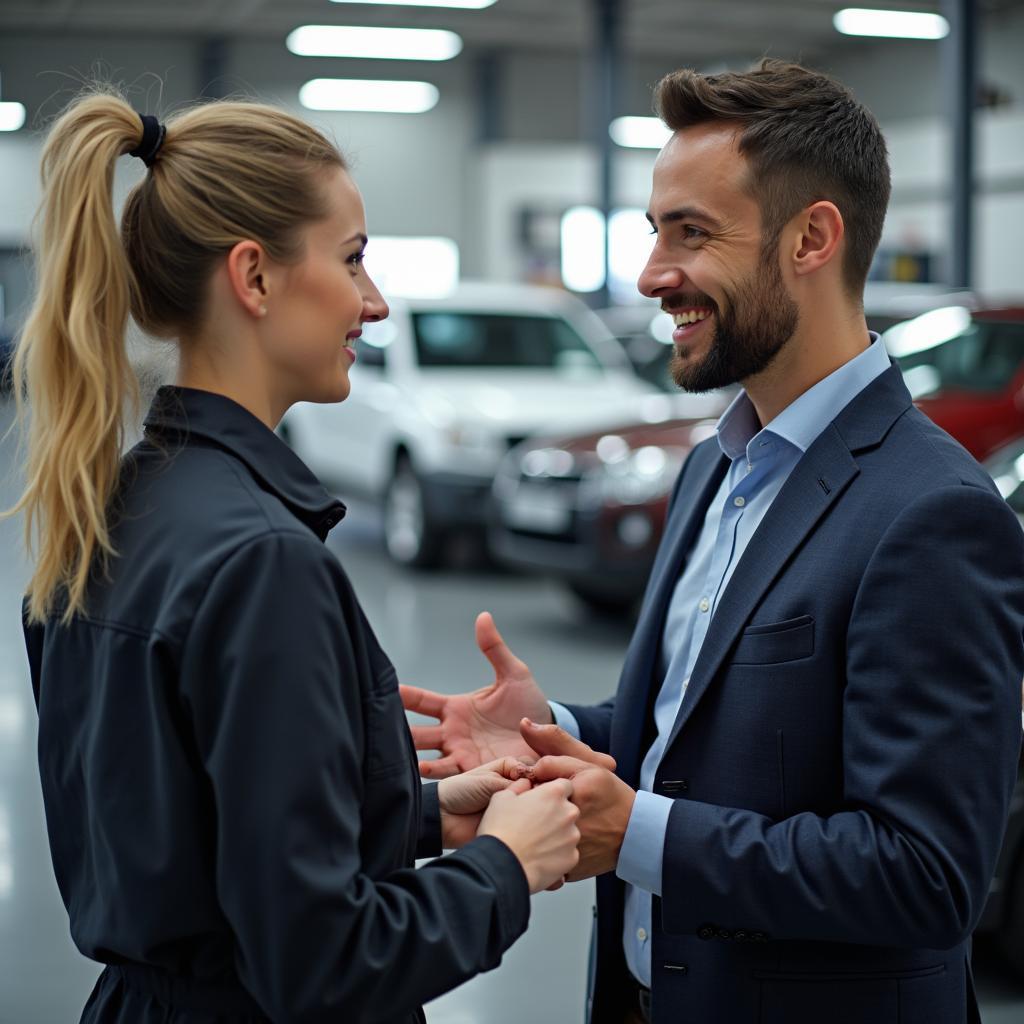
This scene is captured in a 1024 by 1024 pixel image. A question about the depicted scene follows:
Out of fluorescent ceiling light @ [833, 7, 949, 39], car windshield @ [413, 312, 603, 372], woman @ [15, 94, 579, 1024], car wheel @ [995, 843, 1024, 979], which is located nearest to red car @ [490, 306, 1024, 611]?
car windshield @ [413, 312, 603, 372]

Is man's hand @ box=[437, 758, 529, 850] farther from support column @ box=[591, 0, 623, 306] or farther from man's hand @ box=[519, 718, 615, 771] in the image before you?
support column @ box=[591, 0, 623, 306]

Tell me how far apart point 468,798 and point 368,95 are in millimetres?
23404

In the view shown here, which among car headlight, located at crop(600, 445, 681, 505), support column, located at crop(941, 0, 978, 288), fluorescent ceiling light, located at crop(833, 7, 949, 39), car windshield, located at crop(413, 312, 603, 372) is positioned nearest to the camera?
car headlight, located at crop(600, 445, 681, 505)

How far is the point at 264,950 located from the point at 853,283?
1.17 metres

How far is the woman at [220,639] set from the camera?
4.00 ft

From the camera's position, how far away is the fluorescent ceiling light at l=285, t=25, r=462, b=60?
2002cm

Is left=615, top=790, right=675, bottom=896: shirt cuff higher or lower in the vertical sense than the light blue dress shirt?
lower

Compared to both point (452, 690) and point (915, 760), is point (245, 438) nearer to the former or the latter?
point (915, 760)

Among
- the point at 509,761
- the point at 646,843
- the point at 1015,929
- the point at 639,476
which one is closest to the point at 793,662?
the point at 646,843

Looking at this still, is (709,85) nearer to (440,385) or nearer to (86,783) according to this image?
(86,783)

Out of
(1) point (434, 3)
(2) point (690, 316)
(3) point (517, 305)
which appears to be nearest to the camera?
(2) point (690, 316)

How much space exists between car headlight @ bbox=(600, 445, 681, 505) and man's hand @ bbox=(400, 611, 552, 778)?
4.25m

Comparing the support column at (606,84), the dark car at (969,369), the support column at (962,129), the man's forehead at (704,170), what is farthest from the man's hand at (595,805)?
the support column at (606,84)

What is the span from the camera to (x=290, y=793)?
1.21m
